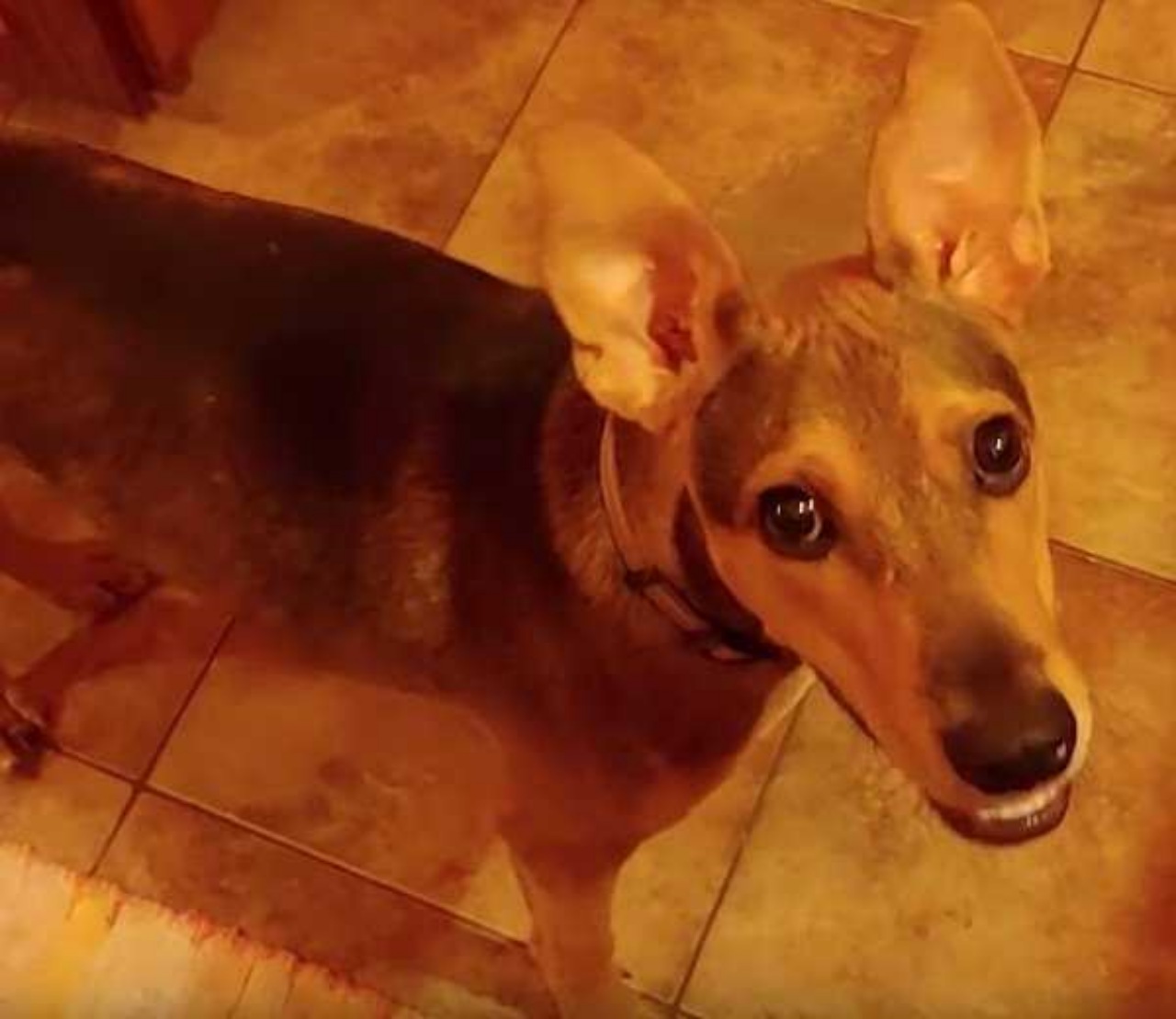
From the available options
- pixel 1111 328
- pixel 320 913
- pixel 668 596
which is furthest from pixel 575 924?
pixel 1111 328

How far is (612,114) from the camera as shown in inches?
101

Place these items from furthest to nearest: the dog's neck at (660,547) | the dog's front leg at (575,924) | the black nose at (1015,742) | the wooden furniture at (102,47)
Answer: the wooden furniture at (102,47) < the dog's front leg at (575,924) < the dog's neck at (660,547) < the black nose at (1015,742)

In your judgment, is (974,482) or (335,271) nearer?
(974,482)

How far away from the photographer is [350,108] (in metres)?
2.61

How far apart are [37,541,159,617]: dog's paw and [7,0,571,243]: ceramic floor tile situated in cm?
55

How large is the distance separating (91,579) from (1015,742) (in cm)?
126

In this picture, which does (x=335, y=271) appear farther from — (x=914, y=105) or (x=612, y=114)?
(x=612, y=114)

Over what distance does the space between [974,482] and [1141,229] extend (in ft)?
3.83

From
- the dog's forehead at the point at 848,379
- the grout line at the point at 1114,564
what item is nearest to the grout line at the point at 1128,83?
the grout line at the point at 1114,564

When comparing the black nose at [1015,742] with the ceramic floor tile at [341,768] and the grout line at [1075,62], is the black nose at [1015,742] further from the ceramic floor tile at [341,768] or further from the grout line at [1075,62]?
the grout line at [1075,62]

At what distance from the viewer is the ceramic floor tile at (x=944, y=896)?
2.06 meters

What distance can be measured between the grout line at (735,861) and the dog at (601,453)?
0.32 ft

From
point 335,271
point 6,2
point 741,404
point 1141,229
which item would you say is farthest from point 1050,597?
point 6,2

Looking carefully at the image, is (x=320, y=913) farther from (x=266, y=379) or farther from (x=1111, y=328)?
(x=1111, y=328)
